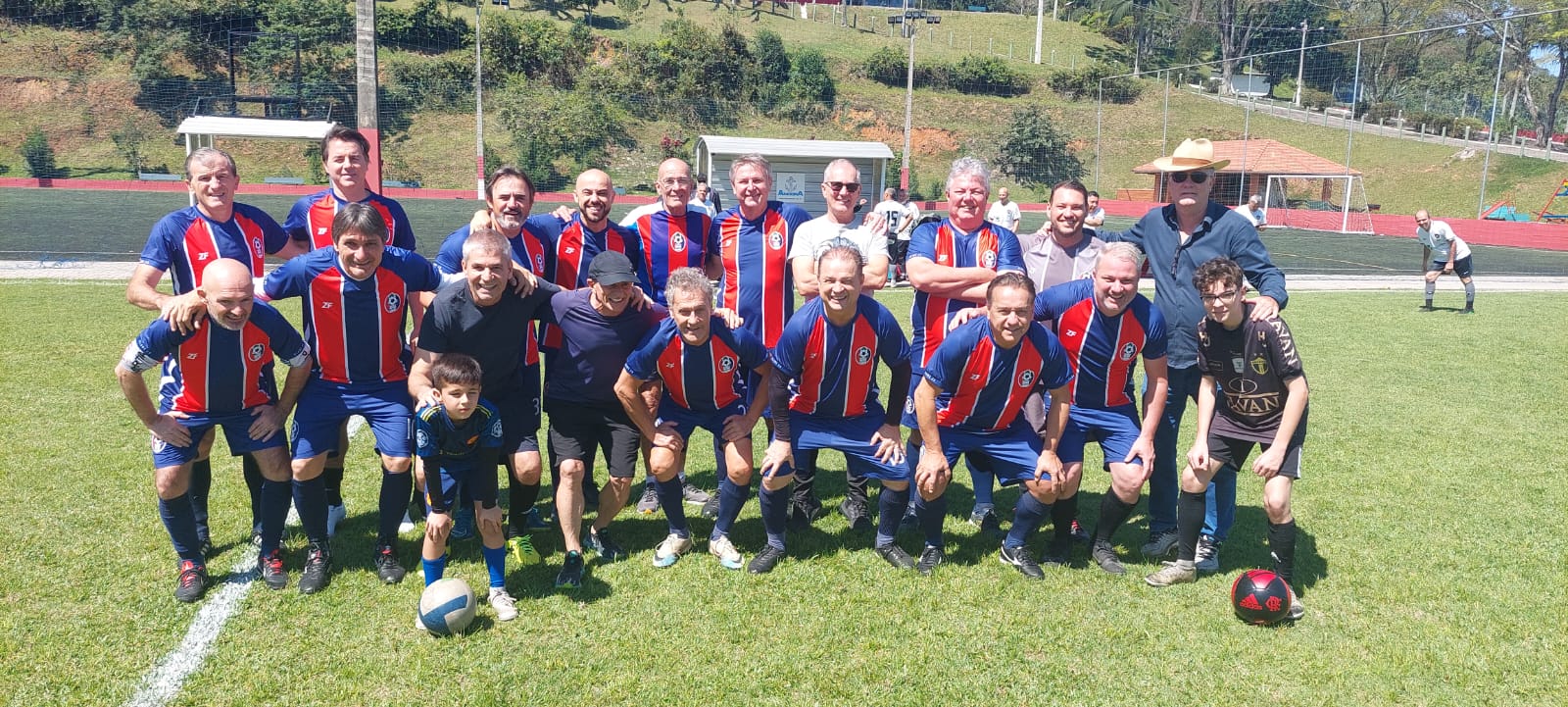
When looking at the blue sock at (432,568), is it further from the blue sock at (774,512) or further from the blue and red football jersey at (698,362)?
the blue sock at (774,512)

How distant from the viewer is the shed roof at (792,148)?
2555 cm

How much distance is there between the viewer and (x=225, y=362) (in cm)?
419

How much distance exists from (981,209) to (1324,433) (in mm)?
4105

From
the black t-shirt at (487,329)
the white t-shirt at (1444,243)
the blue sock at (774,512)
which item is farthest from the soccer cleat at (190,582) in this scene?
the white t-shirt at (1444,243)

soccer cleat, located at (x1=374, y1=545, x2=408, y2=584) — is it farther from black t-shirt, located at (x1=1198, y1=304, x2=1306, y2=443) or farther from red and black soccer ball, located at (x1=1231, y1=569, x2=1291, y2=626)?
black t-shirt, located at (x1=1198, y1=304, x2=1306, y2=443)

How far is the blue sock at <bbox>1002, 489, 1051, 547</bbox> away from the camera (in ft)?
15.1

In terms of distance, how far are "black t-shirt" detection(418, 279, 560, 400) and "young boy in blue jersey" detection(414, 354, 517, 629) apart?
0.79ft

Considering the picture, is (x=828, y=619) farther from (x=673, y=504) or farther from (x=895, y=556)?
(x=673, y=504)

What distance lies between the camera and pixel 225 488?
219 inches

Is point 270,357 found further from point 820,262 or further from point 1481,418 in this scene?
point 1481,418

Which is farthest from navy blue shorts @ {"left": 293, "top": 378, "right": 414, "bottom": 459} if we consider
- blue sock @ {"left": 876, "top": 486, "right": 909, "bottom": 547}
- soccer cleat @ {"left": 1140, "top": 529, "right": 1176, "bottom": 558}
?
soccer cleat @ {"left": 1140, "top": 529, "right": 1176, "bottom": 558}

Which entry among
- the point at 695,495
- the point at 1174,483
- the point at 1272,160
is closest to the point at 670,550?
the point at 695,495

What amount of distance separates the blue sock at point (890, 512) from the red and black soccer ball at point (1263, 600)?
1552mm

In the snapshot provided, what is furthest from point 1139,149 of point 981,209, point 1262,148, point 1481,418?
point 981,209
